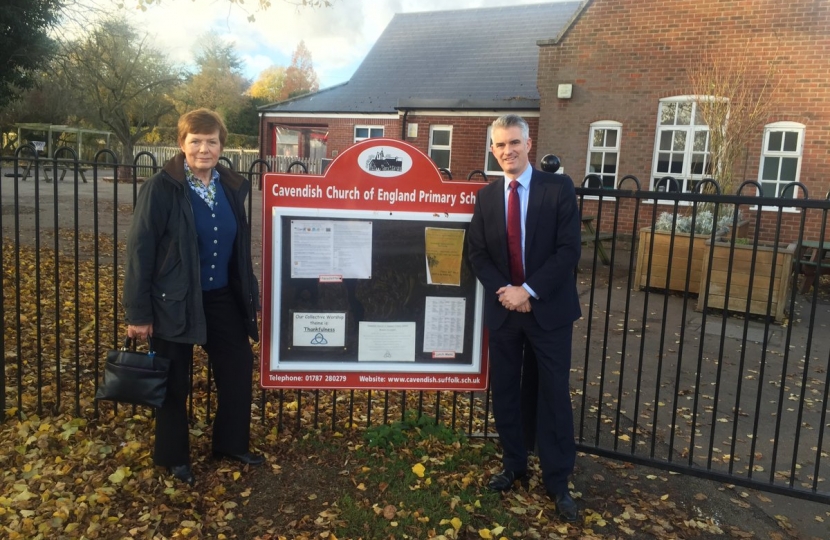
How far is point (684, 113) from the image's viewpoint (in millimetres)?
A: 14102

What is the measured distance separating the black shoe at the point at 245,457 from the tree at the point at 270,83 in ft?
209

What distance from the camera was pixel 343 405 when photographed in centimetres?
470

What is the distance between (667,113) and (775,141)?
7.53 ft

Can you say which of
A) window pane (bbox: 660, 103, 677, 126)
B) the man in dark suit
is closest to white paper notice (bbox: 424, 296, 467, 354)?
the man in dark suit

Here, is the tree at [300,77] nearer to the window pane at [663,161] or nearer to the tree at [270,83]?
the tree at [270,83]

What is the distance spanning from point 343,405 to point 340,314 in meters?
1.32

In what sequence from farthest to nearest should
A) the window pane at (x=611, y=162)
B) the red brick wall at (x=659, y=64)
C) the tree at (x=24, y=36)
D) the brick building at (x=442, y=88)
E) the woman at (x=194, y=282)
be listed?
1. the brick building at (x=442, y=88)
2. the window pane at (x=611, y=162)
3. the red brick wall at (x=659, y=64)
4. the tree at (x=24, y=36)
5. the woman at (x=194, y=282)

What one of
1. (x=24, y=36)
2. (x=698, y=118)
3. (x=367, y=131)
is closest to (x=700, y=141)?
(x=698, y=118)

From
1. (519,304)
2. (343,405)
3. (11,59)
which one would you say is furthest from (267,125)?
(519,304)

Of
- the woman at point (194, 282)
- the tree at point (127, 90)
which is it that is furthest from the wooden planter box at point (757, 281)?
the tree at point (127, 90)

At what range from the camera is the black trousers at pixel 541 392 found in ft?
10.5

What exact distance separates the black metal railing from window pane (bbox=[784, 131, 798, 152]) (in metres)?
3.67

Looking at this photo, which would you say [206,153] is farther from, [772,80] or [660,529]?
[772,80]

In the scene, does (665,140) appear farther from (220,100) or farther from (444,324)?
(220,100)
